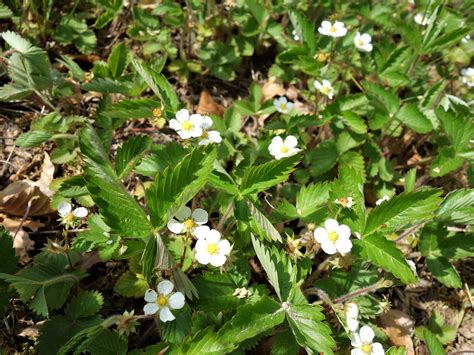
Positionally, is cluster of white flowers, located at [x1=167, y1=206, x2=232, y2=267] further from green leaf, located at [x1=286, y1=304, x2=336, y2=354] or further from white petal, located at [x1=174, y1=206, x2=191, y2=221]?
green leaf, located at [x1=286, y1=304, x2=336, y2=354]

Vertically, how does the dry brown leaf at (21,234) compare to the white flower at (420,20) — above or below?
below

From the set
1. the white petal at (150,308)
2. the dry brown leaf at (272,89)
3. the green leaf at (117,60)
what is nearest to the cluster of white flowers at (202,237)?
the white petal at (150,308)

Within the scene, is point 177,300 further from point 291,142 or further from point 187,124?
point 291,142

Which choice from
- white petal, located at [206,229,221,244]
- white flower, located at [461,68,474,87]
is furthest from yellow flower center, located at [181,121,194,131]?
white flower, located at [461,68,474,87]

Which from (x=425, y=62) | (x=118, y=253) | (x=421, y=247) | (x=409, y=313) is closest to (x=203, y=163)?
(x=118, y=253)

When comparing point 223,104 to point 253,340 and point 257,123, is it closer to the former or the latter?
point 257,123

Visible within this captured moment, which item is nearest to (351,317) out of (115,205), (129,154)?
(115,205)

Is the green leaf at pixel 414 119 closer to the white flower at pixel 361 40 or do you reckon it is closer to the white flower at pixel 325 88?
the white flower at pixel 325 88
